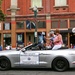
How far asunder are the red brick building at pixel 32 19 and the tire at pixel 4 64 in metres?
17.0

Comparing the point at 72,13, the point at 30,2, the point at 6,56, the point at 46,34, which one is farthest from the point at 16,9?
the point at 6,56

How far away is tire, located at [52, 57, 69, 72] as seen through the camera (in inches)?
467

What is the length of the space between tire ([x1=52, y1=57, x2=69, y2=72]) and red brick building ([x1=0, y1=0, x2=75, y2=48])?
56.2ft

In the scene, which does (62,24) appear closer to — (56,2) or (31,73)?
(56,2)

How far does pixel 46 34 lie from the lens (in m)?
Answer: 29.8

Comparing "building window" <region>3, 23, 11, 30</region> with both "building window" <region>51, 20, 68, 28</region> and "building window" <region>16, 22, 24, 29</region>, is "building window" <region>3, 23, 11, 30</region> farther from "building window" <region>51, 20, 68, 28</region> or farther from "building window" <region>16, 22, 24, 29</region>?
"building window" <region>51, 20, 68, 28</region>

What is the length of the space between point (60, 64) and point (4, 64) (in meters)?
2.58

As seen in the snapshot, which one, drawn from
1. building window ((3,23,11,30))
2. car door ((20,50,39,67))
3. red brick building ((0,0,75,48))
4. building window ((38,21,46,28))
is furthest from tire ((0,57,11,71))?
building window ((3,23,11,30))

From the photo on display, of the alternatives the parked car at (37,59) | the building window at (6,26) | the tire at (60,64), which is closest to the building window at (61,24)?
the building window at (6,26)

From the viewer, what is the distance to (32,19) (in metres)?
30.3

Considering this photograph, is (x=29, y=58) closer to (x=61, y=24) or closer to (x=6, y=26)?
(x=61, y=24)

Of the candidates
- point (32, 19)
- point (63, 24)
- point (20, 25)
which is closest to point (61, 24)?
point (63, 24)

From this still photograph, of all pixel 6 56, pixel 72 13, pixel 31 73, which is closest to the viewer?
pixel 31 73

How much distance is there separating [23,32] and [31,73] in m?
19.0
